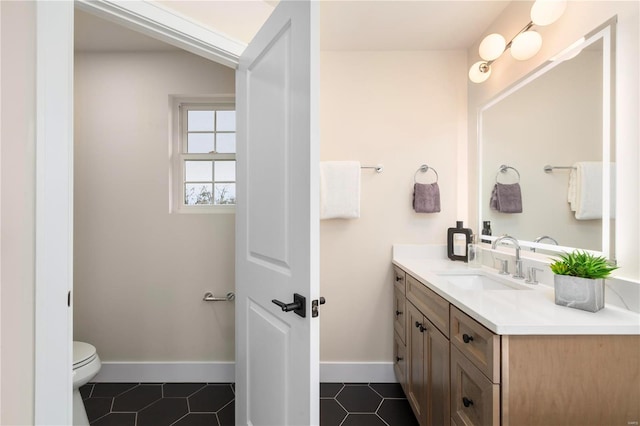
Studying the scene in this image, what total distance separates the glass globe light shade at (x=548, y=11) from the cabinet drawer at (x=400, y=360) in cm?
188

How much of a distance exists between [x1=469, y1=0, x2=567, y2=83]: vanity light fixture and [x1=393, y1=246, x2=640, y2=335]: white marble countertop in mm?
1178

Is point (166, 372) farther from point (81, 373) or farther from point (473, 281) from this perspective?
point (473, 281)

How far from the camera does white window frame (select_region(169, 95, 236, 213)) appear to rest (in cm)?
214

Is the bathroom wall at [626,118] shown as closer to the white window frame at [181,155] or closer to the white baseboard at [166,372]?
the white window frame at [181,155]

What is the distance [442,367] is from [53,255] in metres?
1.53

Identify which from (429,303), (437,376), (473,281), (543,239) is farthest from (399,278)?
(543,239)

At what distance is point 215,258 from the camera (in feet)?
6.91

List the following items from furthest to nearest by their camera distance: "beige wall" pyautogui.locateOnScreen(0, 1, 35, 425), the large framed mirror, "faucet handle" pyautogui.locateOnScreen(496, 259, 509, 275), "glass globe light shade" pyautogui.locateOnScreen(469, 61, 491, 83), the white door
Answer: "glass globe light shade" pyautogui.locateOnScreen(469, 61, 491, 83), "faucet handle" pyautogui.locateOnScreen(496, 259, 509, 275), the large framed mirror, the white door, "beige wall" pyautogui.locateOnScreen(0, 1, 35, 425)

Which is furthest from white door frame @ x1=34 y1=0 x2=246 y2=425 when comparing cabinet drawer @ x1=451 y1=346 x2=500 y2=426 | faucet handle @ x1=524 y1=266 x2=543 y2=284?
faucet handle @ x1=524 y1=266 x2=543 y2=284

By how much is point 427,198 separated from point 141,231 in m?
2.08

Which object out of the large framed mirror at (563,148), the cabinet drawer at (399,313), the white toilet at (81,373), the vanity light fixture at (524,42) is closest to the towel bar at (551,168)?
the large framed mirror at (563,148)

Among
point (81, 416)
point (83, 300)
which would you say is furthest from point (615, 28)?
point (83, 300)

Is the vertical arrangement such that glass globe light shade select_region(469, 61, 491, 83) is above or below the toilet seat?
above

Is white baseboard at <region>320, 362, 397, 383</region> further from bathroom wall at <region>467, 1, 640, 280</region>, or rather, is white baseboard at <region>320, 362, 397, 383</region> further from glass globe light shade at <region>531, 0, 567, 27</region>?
glass globe light shade at <region>531, 0, 567, 27</region>
